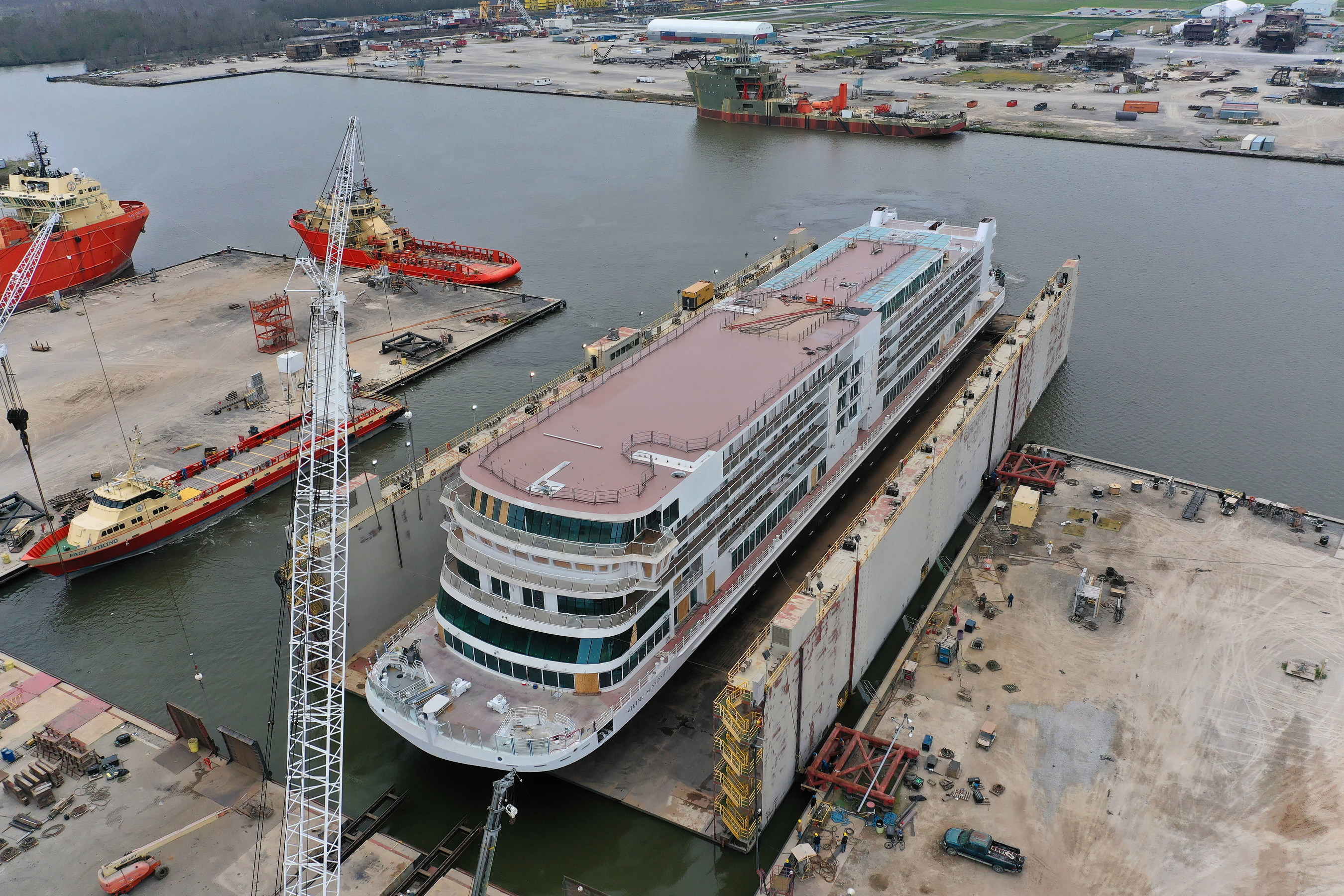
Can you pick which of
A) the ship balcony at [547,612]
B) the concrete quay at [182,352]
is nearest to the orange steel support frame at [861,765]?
the ship balcony at [547,612]

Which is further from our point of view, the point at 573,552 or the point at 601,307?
the point at 601,307

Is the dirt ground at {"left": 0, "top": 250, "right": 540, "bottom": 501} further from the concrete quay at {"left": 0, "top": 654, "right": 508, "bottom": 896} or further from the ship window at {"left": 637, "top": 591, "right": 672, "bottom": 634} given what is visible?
the ship window at {"left": 637, "top": 591, "right": 672, "bottom": 634}

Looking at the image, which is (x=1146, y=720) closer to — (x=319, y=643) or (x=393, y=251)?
(x=319, y=643)

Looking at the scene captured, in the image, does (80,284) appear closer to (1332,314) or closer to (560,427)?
(560,427)

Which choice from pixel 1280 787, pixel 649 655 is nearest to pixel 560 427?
pixel 649 655

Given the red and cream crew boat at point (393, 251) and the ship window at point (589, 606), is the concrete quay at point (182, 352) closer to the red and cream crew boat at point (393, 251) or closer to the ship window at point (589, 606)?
the red and cream crew boat at point (393, 251)
